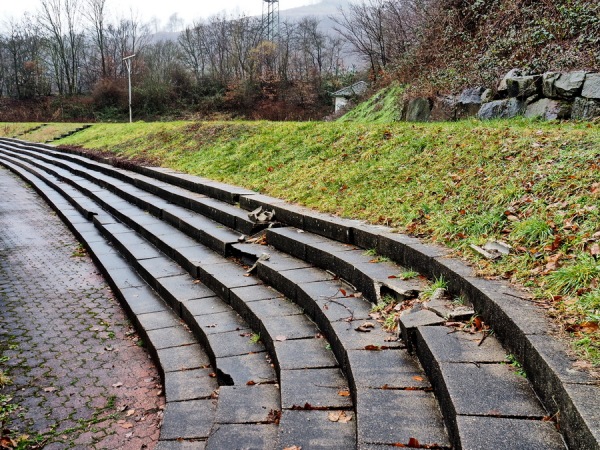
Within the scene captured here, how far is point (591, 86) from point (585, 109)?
30cm

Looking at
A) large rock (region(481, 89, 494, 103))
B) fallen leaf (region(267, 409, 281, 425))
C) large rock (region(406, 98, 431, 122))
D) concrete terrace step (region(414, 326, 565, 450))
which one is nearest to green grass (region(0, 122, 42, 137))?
large rock (region(406, 98, 431, 122))

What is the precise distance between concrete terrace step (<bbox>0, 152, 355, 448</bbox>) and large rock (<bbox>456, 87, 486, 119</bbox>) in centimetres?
505

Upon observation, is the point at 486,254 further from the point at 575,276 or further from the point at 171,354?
the point at 171,354

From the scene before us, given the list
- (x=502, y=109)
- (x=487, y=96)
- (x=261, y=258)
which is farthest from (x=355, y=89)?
(x=261, y=258)

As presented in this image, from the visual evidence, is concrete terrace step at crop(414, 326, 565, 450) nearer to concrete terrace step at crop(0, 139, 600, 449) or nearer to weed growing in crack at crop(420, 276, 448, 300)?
concrete terrace step at crop(0, 139, 600, 449)

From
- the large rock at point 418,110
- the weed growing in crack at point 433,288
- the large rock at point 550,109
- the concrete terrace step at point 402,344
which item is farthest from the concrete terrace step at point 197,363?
the large rock at point 418,110

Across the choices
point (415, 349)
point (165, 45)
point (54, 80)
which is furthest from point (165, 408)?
point (165, 45)

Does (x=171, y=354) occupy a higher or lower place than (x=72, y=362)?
higher

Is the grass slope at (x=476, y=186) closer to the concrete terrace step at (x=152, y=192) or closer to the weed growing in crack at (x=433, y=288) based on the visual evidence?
the weed growing in crack at (x=433, y=288)

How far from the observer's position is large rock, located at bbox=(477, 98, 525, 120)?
25.1ft

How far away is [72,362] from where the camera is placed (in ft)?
13.8

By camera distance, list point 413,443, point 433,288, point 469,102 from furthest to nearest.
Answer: point 469,102 < point 433,288 < point 413,443

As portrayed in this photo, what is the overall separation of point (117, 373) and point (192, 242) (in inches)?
107

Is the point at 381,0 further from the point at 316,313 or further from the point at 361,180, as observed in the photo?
the point at 316,313
